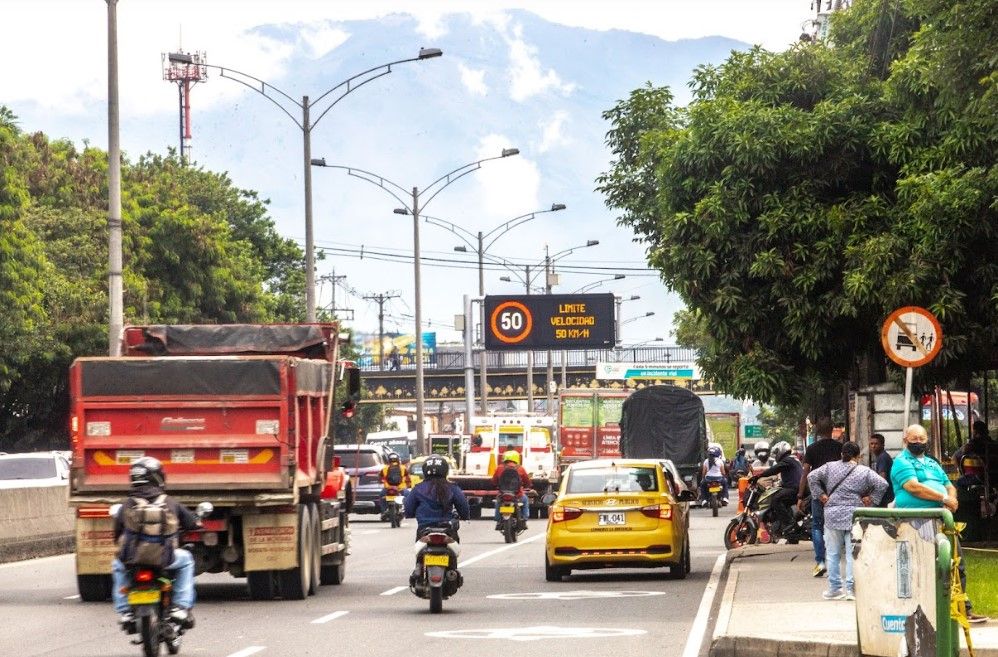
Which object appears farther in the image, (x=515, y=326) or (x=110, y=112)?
(x=515, y=326)

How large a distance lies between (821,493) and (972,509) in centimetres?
755

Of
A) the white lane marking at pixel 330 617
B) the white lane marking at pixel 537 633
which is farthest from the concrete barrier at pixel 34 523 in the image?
the white lane marking at pixel 537 633

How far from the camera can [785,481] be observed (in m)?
28.2

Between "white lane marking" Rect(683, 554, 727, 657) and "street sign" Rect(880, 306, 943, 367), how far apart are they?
10.6 feet

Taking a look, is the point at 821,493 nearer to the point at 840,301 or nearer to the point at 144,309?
the point at 840,301

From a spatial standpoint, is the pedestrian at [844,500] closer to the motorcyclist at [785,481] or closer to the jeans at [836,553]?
the jeans at [836,553]

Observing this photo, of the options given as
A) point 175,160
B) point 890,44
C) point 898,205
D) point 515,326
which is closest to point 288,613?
point 898,205

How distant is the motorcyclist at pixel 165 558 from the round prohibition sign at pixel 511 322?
5132 centimetres

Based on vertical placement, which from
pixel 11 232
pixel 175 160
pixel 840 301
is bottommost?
pixel 840 301

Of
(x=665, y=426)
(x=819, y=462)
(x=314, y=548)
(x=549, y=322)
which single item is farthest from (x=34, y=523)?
(x=549, y=322)

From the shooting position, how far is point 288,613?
754 inches

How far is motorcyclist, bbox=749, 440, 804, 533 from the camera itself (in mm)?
27734

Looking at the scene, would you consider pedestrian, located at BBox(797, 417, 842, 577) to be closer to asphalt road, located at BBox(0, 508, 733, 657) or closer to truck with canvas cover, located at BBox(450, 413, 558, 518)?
asphalt road, located at BBox(0, 508, 733, 657)

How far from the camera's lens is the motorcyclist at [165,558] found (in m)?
14.4
